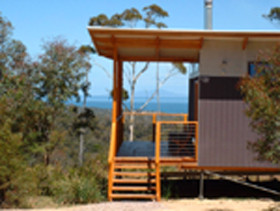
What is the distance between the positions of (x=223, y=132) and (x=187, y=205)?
2.02 m

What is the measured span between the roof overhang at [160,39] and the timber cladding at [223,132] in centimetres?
130

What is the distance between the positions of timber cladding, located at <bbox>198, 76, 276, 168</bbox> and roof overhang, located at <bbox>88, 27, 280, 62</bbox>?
4.26 ft

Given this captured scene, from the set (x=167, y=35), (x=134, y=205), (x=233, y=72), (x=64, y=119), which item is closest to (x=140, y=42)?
(x=167, y=35)

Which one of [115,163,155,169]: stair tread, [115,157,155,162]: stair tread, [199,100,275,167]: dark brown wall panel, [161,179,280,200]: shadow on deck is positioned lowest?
[161,179,280,200]: shadow on deck

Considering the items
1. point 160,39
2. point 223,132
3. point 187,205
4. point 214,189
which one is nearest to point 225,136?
point 223,132

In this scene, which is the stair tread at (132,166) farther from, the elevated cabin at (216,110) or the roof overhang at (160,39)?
the roof overhang at (160,39)

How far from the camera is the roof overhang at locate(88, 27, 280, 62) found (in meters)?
9.80

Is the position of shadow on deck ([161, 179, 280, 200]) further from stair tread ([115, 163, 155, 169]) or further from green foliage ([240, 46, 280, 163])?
green foliage ([240, 46, 280, 163])

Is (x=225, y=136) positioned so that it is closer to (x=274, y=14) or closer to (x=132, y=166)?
(x=132, y=166)

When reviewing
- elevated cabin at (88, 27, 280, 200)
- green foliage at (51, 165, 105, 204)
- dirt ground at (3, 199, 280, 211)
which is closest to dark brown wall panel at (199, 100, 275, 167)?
elevated cabin at (88, 27, 280, 200)

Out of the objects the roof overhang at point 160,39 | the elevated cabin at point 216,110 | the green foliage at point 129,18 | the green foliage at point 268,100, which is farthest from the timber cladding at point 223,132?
the green foliage at point 129,18

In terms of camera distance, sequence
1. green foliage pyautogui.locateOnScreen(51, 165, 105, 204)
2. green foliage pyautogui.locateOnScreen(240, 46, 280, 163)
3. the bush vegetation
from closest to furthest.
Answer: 1. green foliage pyautogui.locateOnScreen(240, 46, 280, 163)
2. green foliage pyautogui.locateOnScreen(51, 165, 105, 204)
3. the bush vegetation

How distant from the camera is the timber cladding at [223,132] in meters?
10.3

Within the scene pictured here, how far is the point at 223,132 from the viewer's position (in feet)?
34.0
